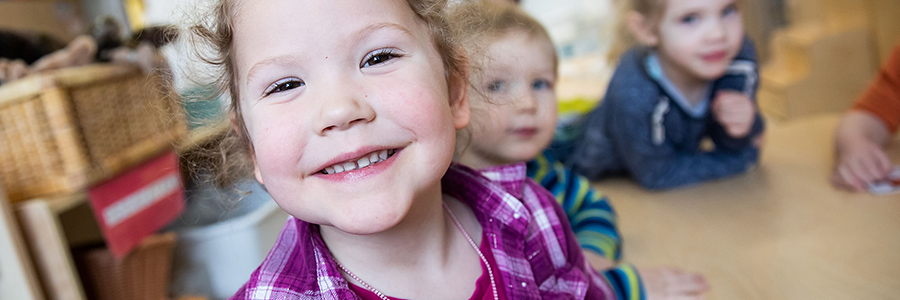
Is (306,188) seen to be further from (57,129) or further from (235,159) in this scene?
(57,129)

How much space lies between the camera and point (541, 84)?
3.09 ft

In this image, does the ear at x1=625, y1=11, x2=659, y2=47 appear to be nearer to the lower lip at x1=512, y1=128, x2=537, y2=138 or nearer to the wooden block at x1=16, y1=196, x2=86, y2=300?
the lower lip at x1=512, y1=128, x2=537, y2=138

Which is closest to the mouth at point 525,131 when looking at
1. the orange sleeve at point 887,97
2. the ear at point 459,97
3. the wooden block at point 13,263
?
the ear at point 459,97

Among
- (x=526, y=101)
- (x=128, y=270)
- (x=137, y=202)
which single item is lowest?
(x=128, y=270)

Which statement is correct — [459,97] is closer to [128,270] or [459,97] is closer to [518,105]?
[518,105]

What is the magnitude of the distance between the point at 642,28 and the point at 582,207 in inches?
14.9

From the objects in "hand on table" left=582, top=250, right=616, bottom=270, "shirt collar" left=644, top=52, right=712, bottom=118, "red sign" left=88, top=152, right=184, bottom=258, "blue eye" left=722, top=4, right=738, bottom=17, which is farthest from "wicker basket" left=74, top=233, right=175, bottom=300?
"blue eye" left=722, top=4, right=738, bottom=17

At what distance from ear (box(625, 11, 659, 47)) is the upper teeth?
0.78 meters

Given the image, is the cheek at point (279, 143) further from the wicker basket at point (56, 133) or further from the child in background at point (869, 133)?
the child in background at point (869, 133)

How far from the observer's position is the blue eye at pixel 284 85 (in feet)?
1.61

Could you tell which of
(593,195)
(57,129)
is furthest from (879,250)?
(57,129)

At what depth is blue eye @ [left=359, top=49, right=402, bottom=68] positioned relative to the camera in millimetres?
499

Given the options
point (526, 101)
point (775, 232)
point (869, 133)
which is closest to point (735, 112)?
point (869, 133)

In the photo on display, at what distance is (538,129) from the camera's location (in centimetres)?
94
